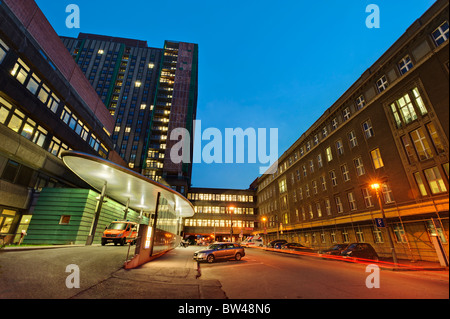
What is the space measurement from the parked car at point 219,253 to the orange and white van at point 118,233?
905 centimetres

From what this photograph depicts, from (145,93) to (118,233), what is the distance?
286ft

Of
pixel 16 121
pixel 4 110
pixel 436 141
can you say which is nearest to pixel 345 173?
pixel 436 141

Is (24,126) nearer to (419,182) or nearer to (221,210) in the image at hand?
(419,182)

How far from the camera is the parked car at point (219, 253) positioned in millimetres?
16125

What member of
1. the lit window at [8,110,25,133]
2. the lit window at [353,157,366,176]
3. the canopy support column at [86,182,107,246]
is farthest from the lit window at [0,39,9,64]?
the lit window at [353,157,366,176]

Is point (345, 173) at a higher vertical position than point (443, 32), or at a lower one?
higher

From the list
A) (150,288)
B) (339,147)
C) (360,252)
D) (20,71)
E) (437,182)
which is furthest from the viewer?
(339,147)

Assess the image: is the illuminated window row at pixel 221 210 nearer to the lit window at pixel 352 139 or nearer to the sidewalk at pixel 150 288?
the lit window at pixel 352 139

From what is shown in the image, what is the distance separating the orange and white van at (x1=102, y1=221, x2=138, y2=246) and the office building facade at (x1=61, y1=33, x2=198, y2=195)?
43101mm

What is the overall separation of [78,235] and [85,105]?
20.3 m

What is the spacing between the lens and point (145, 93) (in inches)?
3748

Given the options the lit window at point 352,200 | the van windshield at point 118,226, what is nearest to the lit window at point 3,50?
the van windshield at point 118,226

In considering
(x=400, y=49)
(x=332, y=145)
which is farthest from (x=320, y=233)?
(x=400, y=49)
